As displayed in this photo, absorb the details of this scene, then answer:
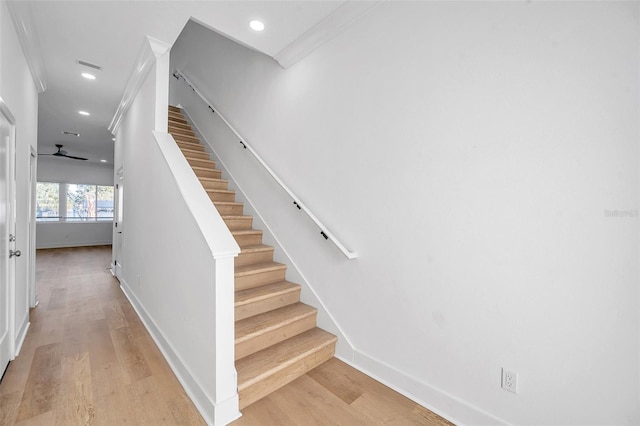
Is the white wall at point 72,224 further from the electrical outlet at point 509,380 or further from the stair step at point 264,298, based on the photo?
Result: the electrical outlet at point 509,380

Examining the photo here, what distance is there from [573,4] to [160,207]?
3171 millimetres

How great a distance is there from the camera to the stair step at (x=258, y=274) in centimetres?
258

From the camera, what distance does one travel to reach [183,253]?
208 cm

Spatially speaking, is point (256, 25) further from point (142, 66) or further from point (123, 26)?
point (142, 66)

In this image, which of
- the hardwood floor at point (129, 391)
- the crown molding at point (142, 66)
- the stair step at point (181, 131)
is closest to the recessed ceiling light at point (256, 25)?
the crown molding at point (142, 66)

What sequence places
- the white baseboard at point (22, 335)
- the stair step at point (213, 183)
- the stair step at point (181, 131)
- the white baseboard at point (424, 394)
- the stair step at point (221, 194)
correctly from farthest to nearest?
the stair step at point (181, 131)
the stair step at point (213, 183)
the stair step at point (221, 194)
the white baseboard at point (22, 335)
the white baseboard at point (424, 394)

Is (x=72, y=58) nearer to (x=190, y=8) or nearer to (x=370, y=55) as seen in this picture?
(x=190, y=8)

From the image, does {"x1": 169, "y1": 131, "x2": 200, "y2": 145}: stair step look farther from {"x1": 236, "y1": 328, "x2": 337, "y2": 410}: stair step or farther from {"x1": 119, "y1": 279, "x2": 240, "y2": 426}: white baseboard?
{"x1": 236, "y1": 328, "x2": 337, "y2": 410}: stair step

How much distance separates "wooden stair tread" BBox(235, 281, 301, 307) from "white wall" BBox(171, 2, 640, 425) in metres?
0.35

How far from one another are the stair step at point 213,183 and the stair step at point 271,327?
82.5 inches

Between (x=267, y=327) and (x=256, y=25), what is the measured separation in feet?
8.53

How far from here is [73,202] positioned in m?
9.20

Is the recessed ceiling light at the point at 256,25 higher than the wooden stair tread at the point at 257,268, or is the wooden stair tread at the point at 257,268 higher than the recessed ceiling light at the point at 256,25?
the recessed ceiling light at the point at 256,25

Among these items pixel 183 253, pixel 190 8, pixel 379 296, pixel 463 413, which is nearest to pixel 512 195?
pixel 379 296
